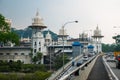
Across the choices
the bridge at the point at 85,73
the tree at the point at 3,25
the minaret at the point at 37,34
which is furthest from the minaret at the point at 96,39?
the bridge at the point at 85,73

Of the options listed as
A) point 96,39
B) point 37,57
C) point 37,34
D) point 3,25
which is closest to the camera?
point 3,25

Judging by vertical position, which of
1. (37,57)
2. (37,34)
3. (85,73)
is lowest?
(37,57)

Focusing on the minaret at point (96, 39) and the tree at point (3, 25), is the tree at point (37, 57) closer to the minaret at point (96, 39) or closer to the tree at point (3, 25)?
the tree at point (3, 25)

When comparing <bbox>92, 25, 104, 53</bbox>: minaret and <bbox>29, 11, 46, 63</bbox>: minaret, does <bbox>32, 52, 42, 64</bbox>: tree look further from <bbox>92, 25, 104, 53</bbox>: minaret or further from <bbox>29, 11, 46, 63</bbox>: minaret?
<bbox>92, 25, 104, 53</bbox>: minaret

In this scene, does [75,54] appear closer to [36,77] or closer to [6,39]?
[36,77]

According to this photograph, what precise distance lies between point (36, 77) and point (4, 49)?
6386 centimetres

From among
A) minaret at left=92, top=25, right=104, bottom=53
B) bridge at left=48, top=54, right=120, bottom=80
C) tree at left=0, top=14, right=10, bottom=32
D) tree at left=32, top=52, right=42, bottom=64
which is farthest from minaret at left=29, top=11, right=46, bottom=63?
bridge at left=48, top=54, right=120, bottom=80

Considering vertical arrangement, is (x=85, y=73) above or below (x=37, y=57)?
above

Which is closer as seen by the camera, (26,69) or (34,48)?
(26,69)

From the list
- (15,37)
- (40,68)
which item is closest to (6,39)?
(15,37)

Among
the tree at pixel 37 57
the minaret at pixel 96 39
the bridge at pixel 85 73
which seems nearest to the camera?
the bridge at pixel 85 73

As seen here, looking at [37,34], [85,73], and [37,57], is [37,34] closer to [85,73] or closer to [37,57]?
[37,57]

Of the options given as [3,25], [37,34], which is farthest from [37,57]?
[3,25]

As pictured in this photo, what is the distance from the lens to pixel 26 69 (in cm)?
8969
